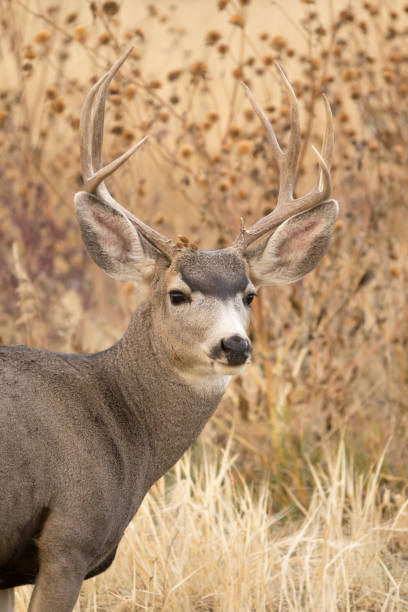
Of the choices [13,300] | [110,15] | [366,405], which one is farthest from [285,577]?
[13,300]

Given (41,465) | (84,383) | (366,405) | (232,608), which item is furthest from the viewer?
(366,405)

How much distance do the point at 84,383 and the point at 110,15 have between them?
2570mm

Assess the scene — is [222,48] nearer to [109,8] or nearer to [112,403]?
[109,8]

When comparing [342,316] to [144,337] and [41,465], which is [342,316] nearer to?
[144,337]

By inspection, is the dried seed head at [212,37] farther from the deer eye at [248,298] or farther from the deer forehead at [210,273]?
the deer eye at [248,298]

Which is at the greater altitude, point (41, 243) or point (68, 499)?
point (41, 243)

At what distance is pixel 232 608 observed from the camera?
4.20 m

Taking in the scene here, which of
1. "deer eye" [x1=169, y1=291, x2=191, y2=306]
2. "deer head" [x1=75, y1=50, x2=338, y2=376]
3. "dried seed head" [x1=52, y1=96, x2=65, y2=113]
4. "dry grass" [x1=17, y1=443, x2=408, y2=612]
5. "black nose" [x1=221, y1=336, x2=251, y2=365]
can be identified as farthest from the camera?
"dried seed head" [x1=52, y1=96, x2=65, y2=113]

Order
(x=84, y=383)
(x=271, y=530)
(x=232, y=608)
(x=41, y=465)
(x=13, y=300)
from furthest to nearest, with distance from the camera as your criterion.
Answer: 1. (x=13, y=300)
2. (x=271, y=530)
3. (x=232, y=608)
4. (x=84, y=383)
5. (x=41, y=465)

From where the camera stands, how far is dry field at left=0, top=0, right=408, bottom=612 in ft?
15.0

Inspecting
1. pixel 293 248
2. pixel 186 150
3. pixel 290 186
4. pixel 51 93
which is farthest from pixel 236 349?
pixel 51 93

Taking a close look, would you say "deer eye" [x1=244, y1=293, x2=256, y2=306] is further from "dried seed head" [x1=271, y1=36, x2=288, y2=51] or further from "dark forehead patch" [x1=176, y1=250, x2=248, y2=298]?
"dried seed head" [x1=271, y1=36, x2=288, y2=51]

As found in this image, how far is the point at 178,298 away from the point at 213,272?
174mm

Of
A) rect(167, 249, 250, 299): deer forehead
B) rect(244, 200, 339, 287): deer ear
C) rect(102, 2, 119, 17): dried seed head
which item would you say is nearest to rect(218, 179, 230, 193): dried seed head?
rect(102, 2, 119, 17): dried seed head
